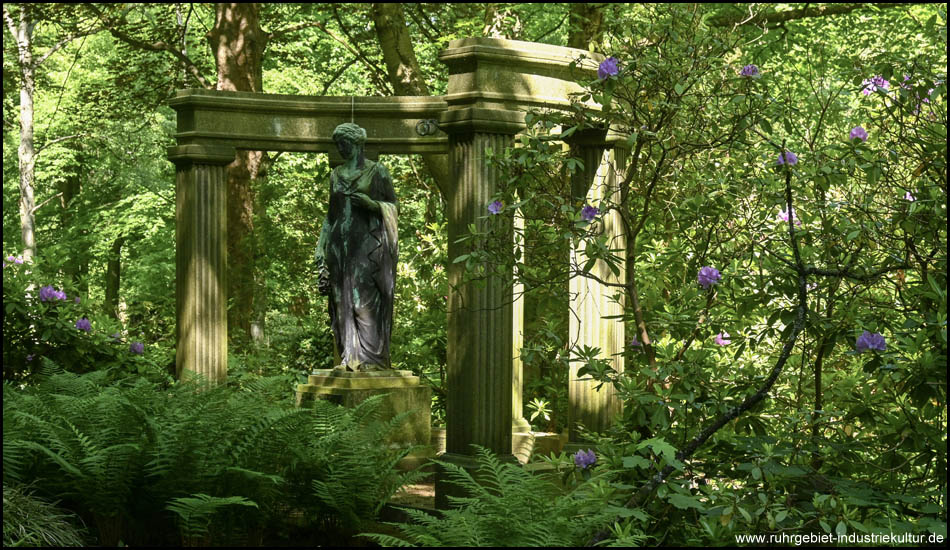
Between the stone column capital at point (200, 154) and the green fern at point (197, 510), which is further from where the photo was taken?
the stone column capital at point (200, 154)

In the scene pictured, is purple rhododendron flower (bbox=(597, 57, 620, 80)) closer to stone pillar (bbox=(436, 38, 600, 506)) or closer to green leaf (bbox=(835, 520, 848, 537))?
stone pillar (bbox=(436, 38, 600, 506))

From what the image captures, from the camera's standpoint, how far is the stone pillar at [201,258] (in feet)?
32.7

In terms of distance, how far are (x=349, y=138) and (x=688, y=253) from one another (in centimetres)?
366

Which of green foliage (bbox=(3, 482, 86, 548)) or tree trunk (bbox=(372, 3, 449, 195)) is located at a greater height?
tree trunk (bbox=(372, 3, 449, 195))

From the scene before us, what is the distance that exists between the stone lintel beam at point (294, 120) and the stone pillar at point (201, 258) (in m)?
0.20

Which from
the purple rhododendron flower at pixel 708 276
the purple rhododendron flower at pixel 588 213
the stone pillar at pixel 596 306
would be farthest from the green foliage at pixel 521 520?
the stone pillar at pixel 596 306

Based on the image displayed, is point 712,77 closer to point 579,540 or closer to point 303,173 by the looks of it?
point 579,540

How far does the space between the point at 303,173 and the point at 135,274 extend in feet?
24.6

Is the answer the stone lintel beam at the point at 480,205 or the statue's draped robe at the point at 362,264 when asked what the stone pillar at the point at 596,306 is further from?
the statue's draped robe at the point at 362,264

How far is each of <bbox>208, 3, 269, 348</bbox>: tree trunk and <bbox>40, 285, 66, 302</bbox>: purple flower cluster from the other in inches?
192

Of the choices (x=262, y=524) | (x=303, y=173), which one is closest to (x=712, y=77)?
(x=262, y=524)

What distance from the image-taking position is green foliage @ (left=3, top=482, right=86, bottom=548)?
5.05 meters

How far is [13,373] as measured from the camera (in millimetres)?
10227

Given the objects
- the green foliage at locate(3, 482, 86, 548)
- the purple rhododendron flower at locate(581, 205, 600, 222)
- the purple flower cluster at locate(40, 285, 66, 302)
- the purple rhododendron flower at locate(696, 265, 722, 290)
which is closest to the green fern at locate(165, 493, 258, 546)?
the green foliage at locate(3, 482, 86, 548)
